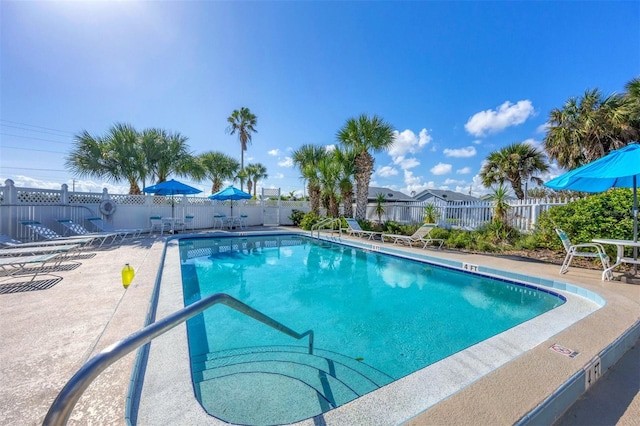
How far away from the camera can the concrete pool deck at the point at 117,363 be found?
170 cm

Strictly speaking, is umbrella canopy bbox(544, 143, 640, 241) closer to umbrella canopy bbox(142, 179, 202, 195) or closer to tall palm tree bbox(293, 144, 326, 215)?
tall palm tree bbox(293, 144, 326, 215)

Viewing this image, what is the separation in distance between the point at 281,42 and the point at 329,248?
8303mm

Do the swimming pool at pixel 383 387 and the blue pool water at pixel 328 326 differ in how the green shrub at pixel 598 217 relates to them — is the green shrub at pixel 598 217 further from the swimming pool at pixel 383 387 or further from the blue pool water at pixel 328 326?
the swimming pool at pixel 383 387

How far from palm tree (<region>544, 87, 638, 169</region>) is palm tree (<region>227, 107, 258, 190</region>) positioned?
21.9m

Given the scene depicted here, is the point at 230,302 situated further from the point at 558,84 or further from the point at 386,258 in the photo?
the point at 558,84

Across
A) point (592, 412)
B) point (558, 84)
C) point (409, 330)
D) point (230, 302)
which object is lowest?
point (409, 330)

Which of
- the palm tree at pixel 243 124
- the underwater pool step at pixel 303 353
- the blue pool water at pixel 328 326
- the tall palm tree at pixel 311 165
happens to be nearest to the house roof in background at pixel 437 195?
the tall palm tree at pixel 311 165

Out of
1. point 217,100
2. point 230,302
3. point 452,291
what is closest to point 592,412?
Result: point 230,302

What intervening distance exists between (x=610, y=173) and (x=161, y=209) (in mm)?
16004

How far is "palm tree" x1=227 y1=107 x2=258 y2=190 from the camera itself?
81.5ft

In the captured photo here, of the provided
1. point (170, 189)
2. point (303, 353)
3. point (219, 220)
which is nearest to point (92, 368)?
point (303, 353)

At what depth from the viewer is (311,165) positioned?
16062mm

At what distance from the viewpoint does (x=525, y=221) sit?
10078mm

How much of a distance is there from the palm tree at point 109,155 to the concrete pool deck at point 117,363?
1026 centimetres
